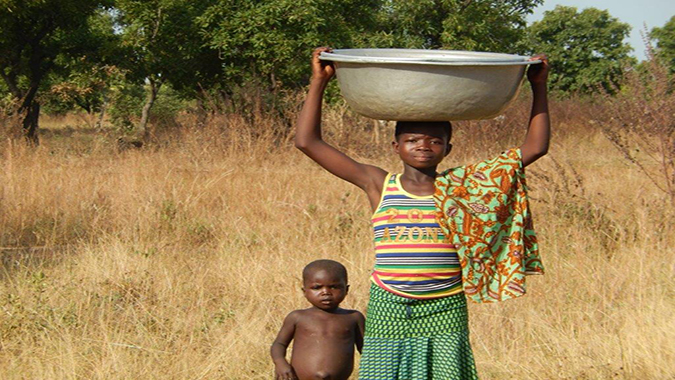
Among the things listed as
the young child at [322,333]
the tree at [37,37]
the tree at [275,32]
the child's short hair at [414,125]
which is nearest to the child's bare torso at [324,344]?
the young child at [322,333]

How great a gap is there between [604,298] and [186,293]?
2097 mm

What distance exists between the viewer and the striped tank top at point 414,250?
2.14 metres

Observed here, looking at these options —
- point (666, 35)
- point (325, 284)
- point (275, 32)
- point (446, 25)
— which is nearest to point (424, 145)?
point (325, 284)

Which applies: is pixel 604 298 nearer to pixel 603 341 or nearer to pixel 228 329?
pixel 603 341

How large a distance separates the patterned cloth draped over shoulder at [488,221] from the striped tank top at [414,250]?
0.04 metres

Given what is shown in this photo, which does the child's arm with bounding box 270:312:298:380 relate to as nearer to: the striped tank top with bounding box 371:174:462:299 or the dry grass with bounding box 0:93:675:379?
the striped tank top with bounding box 371:174:462:299

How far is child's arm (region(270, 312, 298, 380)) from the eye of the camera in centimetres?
253

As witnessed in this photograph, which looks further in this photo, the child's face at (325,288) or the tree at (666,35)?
the tree at (666,35)

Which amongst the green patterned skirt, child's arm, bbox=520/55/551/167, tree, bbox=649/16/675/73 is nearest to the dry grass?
the green patterned skirt

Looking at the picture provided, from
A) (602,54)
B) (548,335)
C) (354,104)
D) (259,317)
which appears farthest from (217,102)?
(602,54)

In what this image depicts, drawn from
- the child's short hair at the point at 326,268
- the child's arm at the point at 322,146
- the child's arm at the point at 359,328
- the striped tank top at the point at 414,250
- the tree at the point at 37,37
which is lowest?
the child's arm at the point at 359,328

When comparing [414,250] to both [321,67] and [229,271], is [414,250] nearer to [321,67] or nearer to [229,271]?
[321,67]

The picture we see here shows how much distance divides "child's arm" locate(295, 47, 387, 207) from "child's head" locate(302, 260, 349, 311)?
393 mm

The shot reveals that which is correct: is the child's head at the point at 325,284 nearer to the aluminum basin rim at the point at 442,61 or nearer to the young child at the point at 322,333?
the young child at the point at 322,333
